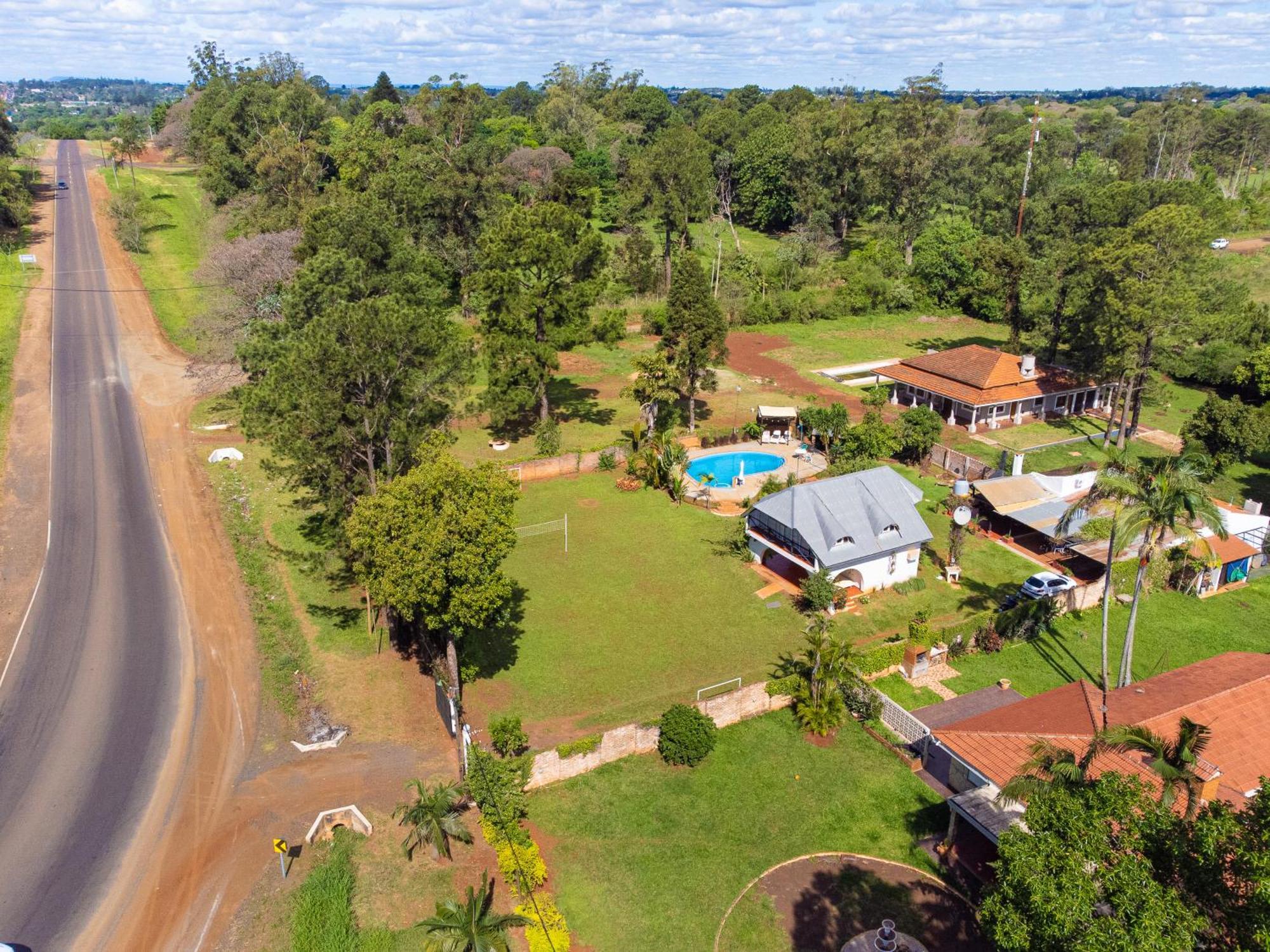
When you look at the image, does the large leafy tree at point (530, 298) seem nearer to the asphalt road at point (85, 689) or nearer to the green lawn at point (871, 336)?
the asphalt road at point (85, 689)

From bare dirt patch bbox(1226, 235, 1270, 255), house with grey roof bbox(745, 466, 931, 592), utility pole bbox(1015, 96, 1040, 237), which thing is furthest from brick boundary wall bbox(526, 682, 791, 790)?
bare dirt patch bbox(1226, 235, 1270, 255)

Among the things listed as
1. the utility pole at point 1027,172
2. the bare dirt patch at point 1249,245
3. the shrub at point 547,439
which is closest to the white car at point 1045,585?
the shrub at point 547,439

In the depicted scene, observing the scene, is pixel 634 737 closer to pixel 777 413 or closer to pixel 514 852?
pixel 514 852

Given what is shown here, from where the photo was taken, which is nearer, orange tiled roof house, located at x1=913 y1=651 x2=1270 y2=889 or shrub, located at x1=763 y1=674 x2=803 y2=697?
orange tiled roof house, located at x1=913 y1=651 x2=1270 y2=889

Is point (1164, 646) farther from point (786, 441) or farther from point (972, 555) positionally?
point (786, 441)

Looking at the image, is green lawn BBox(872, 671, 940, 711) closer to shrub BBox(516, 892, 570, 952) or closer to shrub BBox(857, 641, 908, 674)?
shrub BBox(857, 641, 908, 674)

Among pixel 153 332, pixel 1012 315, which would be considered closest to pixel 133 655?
pixel 153 332
